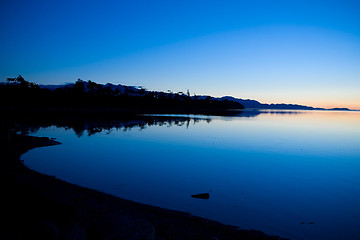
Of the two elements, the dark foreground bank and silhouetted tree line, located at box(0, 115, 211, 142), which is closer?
the dark foreground bank

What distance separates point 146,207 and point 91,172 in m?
7.93

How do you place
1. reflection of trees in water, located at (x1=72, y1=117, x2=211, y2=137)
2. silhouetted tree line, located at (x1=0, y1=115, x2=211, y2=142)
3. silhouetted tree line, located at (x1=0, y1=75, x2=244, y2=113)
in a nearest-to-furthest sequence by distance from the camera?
silhouetted tree line, located at (x1=0, y1=115, x2=211, y2=142), reflection of trees in water, located at (x1=72, y1=117, x2=211, y2=137), silhouetted tree line, located at (x1=0, y1=75, x2=244, y2=113)

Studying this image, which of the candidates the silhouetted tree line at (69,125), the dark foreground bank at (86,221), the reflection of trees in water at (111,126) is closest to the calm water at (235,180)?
the dark foreground bank at (86,221)

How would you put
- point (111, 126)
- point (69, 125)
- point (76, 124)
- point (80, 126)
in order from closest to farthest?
point (80, 126) < point (69, 125) < point (111, 126) < point (76, 124)

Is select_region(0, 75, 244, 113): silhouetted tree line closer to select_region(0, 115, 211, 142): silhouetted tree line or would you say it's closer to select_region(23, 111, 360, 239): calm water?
select_region(0, 115, 211, 142): silhouetted tree line

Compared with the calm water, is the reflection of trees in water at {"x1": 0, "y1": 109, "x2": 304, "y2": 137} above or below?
above

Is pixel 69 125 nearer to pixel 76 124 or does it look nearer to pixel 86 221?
pixel 76 124

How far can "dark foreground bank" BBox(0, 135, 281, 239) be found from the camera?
584 centimetres

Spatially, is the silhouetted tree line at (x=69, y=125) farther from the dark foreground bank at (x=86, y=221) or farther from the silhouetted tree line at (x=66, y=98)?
the silhouetted tree line at (x=66, y=98)

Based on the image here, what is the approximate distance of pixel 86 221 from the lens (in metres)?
7.40

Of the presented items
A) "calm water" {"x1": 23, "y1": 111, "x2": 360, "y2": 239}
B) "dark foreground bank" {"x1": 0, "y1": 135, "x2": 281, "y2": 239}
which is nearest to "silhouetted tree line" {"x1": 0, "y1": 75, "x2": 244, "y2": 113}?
"calm water" {"x1": 23, "y1": 111, "x2": 360, "y2": 239}

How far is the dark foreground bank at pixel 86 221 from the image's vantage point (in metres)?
5.84

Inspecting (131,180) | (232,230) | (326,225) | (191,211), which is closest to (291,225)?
(326,225)

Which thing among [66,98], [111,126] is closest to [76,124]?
[111,126]
